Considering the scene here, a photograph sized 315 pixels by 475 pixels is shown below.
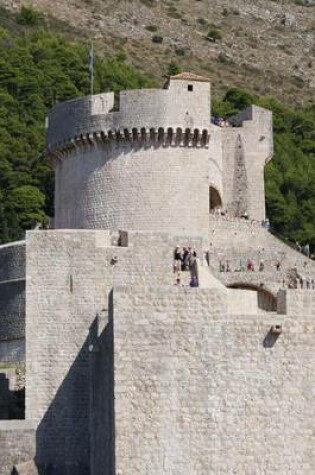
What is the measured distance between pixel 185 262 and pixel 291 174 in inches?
1609

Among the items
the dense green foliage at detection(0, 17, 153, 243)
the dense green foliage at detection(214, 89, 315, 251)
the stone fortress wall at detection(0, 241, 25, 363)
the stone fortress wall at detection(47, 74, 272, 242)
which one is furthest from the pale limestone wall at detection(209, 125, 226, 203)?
the dense green foliage at detection(214, 89, 315, 251)

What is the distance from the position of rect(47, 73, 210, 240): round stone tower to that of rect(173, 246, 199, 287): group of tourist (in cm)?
549

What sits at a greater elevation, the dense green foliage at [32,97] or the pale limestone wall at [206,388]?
the dense green foliage at [32,97]

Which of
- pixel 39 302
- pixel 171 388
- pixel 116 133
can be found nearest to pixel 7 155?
pixel 116 133

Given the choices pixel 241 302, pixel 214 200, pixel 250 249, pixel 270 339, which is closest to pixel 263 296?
pixel 250 249

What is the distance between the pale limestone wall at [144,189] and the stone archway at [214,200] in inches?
120

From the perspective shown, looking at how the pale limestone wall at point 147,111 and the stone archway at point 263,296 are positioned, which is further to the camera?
the pale limestone wall at point 147,111

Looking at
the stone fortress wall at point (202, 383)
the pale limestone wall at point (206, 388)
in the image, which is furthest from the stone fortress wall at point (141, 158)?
the pale limestone wall at point (206, 388)

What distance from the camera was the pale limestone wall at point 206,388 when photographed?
27000 millimetres

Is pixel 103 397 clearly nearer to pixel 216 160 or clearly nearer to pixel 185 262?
pixel 185 262

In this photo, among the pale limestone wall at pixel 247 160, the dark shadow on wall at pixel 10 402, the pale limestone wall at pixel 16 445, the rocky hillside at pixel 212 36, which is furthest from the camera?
the rocky hillside at pixel 212 36

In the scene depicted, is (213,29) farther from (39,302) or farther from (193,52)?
(39,302)

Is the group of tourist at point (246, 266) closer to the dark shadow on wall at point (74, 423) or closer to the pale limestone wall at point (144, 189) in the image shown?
the pale limestone wall at point (144, 189)

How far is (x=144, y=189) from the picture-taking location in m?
41.2
